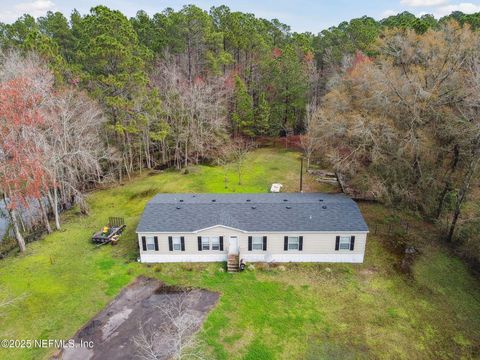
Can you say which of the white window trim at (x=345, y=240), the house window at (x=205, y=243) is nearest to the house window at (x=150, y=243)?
the house window at (x=205, y=243)

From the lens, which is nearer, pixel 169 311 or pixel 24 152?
pixel 169 311

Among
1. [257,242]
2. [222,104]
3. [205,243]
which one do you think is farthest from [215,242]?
[222,104]

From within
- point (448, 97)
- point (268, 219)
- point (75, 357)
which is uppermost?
point (448, 97)

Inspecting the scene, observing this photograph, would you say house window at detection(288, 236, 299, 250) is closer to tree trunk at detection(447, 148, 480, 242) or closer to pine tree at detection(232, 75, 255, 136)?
tree trunk at detection(447, 148, 480, 242)

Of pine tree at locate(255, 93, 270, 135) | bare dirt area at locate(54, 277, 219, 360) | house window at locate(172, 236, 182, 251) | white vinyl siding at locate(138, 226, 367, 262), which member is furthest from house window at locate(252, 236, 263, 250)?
pine tree at locate(255, 93, 270, 135)

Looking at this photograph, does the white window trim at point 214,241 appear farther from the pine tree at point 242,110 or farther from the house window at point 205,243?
the pine tree at point 242,110

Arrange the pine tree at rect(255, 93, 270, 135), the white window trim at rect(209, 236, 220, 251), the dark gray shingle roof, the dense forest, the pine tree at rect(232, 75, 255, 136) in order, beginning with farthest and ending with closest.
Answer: the pine tree at rect(255, 93, 270, 135)
the pine tree at rect(232, 75, 255, 136)
the dense forest
the white window trim at rect(209, 236, 220, 251)
the dark gray shingle roof

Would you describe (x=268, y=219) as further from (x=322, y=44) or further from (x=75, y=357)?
(x=322, y=44)

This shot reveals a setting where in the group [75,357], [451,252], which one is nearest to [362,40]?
[451,252]
